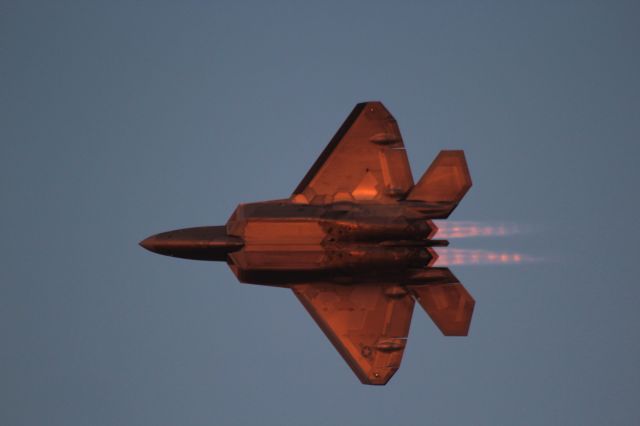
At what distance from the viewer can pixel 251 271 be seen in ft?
95.1

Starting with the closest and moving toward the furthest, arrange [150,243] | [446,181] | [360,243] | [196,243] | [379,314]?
1. [360,243]
2. [446,181]
3. [196,243]
4. [379,314]
5. [150,243]

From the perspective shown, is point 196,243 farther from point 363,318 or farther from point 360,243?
point 363,318

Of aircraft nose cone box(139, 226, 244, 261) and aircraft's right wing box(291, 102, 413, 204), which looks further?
aircraft's right wing box(291, 102, 413, 204)

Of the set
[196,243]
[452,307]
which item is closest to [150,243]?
[196,243]

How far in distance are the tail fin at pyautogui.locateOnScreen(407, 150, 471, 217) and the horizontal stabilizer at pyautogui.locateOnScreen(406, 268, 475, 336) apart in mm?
2365

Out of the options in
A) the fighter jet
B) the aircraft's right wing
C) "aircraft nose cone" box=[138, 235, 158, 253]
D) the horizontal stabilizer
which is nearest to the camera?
the fighter jet

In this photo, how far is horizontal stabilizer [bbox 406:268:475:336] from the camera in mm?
29156

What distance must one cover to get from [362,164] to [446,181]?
2898 millimetres

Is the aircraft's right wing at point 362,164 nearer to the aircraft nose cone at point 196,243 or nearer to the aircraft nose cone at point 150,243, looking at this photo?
the aircraft nose cone at point 196,243

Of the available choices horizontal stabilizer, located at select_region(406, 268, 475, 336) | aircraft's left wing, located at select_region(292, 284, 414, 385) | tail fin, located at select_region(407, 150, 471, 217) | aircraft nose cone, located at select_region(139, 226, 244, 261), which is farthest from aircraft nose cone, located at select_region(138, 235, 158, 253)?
horizontal stabilizer, located at select_region(406, 268, 475, 336)

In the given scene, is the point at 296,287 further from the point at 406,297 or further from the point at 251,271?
the point at 406,297

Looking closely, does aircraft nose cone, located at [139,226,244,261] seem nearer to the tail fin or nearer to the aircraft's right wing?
the aircraft's right wing

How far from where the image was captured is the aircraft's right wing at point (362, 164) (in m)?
29.8

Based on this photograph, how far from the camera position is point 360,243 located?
1115 inches
